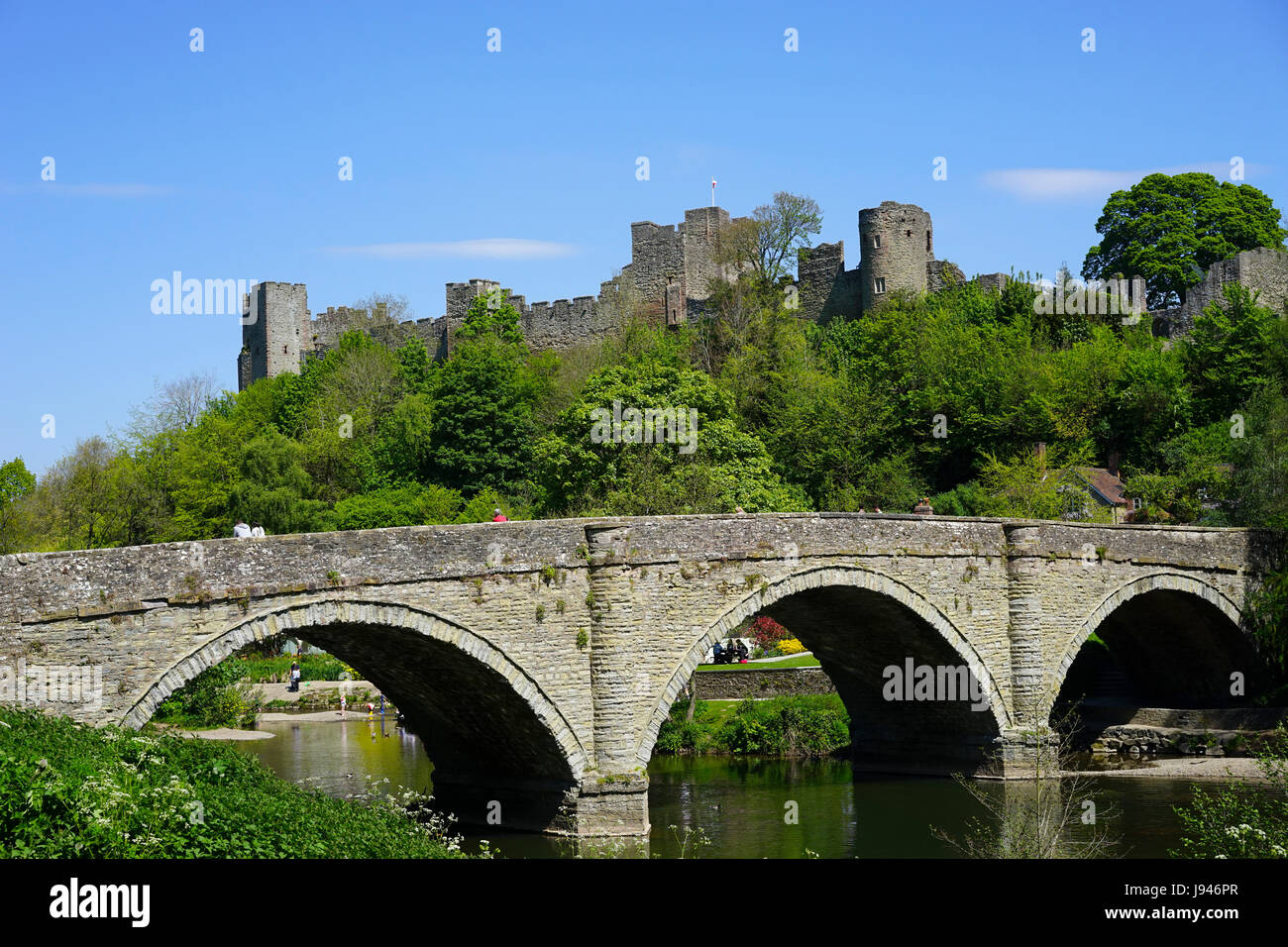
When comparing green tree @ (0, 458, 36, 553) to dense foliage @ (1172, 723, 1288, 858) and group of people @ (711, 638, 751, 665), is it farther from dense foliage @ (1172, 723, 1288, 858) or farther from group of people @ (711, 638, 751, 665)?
dense foliage @ (1172, 723, 1288, 858)

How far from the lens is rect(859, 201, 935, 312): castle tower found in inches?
2190

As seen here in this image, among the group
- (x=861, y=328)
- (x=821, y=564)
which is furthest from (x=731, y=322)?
(x=821, y=564)

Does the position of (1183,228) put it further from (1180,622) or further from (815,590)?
(815,590)

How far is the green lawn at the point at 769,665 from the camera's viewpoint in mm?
33594

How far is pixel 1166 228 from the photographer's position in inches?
2295

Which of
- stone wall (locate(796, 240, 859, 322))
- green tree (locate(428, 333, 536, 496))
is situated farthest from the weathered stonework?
green tree (locate(428, 333, 536, 496))

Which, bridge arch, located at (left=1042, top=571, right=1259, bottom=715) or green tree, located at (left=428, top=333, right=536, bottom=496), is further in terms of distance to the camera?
green tree, located at (left=428, top=333, right=536, bottom=496)

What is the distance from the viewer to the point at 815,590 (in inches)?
920

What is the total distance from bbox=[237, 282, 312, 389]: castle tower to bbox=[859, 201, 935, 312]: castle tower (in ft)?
93.9

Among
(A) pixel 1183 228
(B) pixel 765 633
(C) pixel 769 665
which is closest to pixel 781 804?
(C) pixel 769 665

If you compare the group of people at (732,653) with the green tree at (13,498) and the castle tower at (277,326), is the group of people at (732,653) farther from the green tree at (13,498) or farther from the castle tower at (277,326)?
the castle tower at (277,326)

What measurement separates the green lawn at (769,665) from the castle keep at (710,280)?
21.8 metres
